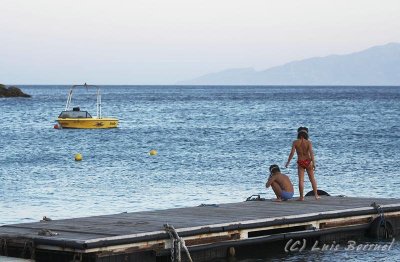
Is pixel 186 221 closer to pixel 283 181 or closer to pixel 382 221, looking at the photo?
pixel 283 181

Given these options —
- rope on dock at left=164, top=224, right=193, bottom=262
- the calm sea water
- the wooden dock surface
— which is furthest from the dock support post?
rope on dock at left=164, top=224, right=193, bottom=262

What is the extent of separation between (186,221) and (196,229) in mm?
1208

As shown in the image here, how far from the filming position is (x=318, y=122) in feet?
339

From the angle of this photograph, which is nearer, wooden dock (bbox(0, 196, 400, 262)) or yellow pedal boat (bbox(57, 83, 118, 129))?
wooden dock (bbox(0, 196, 400, 262))

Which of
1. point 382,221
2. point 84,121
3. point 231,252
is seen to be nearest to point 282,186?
point 382,221

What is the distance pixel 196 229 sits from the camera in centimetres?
1973

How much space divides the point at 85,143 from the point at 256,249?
49.4 meters

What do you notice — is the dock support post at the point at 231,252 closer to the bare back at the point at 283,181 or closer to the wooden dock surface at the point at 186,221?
the wooden dock surface at the point at 186,221

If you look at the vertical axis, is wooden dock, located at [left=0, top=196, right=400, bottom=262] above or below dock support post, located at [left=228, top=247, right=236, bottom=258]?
above

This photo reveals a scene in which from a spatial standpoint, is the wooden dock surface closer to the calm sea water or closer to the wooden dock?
the wooden dock

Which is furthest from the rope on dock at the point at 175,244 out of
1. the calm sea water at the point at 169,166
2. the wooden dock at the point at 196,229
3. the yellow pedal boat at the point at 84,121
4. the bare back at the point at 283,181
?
the yellow pedal boat at the point at 84,121

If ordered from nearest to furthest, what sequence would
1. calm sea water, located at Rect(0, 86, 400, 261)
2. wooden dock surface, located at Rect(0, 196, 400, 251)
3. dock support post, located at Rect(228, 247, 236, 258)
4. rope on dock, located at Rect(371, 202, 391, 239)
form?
1. wooden dock surface, located at Rect(0, 196, 400, 251)
2. dock support post, located at Rect(228, 247, 236, 258)
3. rope on dock, located at Rect(371, 202, 391, 239)
4. calm sea water, located at Rect(0, 86, 400, 261)

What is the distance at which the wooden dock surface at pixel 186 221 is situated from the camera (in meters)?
18.6

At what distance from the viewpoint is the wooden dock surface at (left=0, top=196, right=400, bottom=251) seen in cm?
1856
